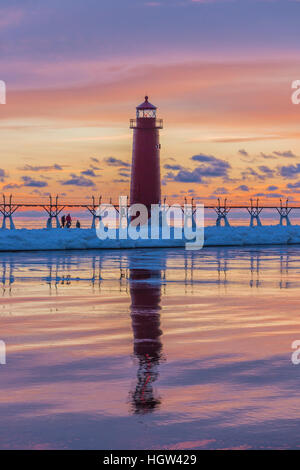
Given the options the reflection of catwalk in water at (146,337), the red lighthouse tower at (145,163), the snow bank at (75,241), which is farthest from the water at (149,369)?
the red lighthouse tower at (145,163)

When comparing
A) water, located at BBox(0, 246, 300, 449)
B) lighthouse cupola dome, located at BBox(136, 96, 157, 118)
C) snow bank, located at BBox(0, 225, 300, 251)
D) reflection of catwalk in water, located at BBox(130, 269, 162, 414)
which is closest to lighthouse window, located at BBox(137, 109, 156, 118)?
lighthouse cupola dome, located at BBox(136, 96, 157, 118)

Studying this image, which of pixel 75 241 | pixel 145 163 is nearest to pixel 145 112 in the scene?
pixel 145 163

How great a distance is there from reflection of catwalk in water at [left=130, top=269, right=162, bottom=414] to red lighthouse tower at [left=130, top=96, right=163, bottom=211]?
34090 mm

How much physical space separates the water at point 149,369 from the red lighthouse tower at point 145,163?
3701cm

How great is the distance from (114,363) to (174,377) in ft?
3.33

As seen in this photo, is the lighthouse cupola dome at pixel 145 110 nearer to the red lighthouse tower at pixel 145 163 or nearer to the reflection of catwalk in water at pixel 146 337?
the red lighthouse tower at pixel 145 163

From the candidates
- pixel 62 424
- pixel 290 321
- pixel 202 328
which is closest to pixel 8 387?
pixel 62 424

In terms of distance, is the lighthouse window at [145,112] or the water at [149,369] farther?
the lighthouse window at [145,112]

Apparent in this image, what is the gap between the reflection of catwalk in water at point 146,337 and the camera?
704 centimetres

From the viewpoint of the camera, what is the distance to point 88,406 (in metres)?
6.74

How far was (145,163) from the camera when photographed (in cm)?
5406

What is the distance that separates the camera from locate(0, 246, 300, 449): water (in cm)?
596

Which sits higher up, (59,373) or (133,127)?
(133,127)
